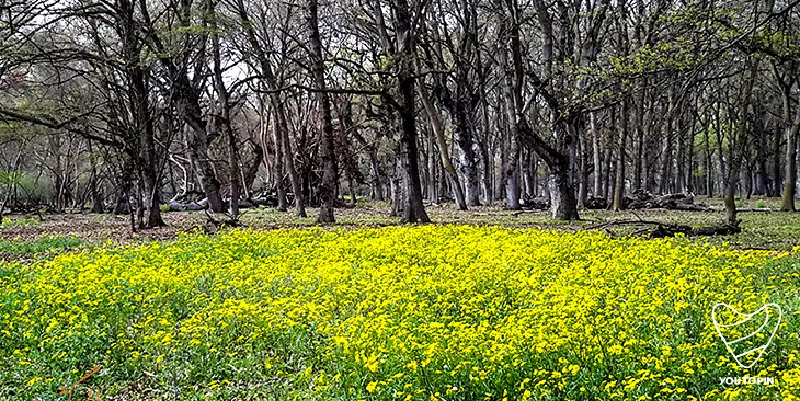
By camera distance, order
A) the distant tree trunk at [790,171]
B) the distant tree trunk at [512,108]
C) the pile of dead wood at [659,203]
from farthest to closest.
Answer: the pile of dead wood at [659,203] → the distant tree trunk at [790,171] → the distant tree trunk at [512,108]

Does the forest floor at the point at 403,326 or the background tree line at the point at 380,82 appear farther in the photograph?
the background tree line at the point at 380,82

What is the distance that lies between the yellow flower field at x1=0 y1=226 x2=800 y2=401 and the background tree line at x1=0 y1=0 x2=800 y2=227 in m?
5.17

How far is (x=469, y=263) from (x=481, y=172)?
1014 inches

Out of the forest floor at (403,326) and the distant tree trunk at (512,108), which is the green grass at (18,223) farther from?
the distant tree trunk at (512,108)

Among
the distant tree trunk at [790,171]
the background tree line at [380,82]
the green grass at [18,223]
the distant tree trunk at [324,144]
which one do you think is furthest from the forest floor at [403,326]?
the green grass at [18,223]

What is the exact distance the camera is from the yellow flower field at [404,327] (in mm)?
4344

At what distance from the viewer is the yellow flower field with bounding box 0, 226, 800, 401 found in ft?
14.3

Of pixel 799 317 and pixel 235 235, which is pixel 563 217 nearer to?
pixel 235 235

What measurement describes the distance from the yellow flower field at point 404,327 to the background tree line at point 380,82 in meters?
5.17

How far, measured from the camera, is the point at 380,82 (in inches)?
859

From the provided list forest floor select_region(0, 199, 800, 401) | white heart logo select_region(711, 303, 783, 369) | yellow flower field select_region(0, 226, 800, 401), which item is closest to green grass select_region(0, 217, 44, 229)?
forest floor select_region(0, 199, 800, 401)

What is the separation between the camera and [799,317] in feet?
17.2

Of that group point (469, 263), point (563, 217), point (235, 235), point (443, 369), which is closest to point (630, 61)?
point (563, 217)

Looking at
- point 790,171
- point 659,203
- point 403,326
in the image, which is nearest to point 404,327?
point 403,326
